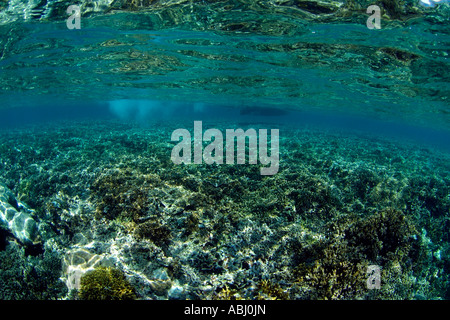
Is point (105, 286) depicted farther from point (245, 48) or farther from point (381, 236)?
point (245, 48)

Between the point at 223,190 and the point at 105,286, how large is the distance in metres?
4.28

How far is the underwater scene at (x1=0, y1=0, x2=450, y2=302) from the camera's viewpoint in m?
5.26

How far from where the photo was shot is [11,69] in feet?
64.4

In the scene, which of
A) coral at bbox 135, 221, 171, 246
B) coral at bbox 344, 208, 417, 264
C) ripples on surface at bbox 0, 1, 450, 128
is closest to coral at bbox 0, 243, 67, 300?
coral at bbox 135, 221, 171, 246

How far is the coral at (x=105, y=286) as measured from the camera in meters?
4.66

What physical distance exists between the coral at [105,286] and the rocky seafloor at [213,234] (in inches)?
0.8

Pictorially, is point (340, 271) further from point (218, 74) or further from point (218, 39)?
point (218, 74)

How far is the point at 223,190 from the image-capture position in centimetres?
805

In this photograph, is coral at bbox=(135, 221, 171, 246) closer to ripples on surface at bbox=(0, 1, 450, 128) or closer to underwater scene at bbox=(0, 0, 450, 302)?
underwater scene at bbox=(0, 0, 450, 302)

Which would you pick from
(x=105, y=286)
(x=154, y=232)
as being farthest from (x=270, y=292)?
(x=105, y=286)

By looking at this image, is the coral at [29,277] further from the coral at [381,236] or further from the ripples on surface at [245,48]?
the ripples on surface at [245,48]

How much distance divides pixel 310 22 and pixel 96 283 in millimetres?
12584

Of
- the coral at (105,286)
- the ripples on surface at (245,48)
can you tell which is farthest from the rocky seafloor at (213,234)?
the ripples on surface at (245,48)
